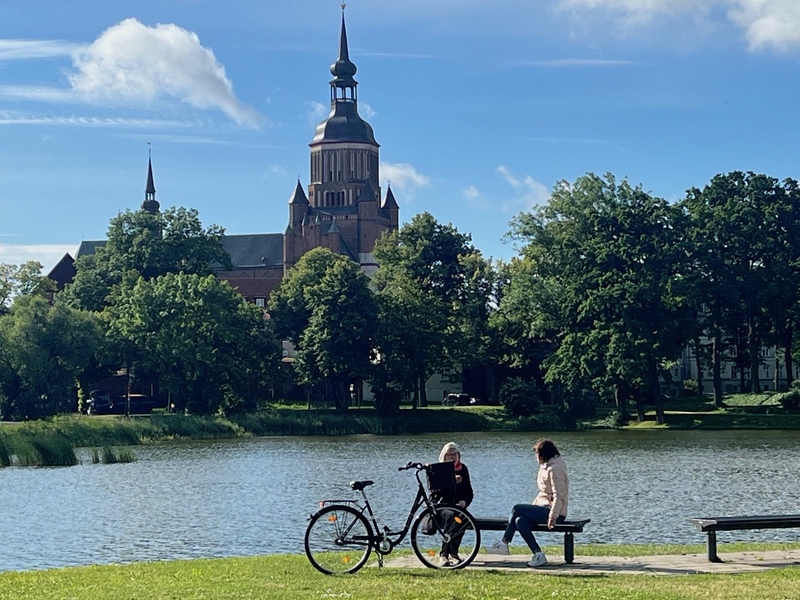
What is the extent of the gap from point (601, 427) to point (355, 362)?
15.2 meters

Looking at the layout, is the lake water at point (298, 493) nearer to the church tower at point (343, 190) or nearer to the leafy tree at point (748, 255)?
the leafy tree at point (748, 255)

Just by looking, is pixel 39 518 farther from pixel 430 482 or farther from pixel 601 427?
pixel 601 427

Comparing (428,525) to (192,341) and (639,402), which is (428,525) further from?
(192,341)

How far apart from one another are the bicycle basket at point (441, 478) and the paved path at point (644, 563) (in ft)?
3.20

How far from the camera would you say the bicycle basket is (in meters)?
15.5

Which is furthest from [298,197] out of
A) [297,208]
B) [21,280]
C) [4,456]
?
[4,456]

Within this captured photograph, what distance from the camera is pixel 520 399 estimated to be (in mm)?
73312

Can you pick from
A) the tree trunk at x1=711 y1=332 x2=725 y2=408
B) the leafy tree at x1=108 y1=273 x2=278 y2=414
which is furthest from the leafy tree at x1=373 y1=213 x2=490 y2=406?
the tree trunk at x1=711 y1=332 x2=725 y2=408

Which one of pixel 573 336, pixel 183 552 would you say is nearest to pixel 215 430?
pixel 573 336

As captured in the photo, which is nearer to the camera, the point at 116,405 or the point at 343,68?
the point at 116,405

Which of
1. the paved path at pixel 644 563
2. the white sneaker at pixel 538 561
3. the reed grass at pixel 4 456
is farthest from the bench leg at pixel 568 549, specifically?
the reed grass at pixel 4 456

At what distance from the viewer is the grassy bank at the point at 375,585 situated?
1276 centimetres

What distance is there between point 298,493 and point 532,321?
4597cm

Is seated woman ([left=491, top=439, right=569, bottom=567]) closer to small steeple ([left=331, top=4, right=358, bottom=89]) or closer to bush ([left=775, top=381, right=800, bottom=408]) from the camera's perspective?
bush ([left=775, top=381, right=800, bottom=408])
